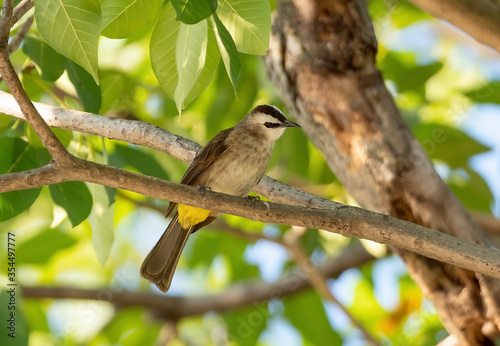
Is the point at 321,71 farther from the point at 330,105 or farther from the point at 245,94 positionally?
the point at 245,94

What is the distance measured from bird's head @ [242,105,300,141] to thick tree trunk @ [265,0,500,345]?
368mm

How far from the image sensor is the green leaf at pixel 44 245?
4.43m

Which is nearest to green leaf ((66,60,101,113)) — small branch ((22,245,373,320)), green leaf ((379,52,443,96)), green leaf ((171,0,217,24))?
green leaf ((171,0,217,24))

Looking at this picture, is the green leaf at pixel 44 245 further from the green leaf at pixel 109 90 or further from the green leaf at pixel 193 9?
the green leaf at pixel 193 9

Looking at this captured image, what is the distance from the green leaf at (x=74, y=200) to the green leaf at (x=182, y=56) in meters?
0.74

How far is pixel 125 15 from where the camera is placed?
79.8 inches

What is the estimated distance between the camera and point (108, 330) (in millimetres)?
5340

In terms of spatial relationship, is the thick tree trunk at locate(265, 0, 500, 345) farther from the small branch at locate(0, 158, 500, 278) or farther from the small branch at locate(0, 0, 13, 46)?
the small branch at locate(0, 0, 13, 46)

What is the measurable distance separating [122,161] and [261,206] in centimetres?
137

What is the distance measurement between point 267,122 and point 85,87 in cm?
134

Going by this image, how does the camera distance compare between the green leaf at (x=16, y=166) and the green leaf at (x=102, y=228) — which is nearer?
the green leaf at (x=16, y=166)

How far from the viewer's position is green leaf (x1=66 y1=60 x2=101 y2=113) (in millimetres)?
2652

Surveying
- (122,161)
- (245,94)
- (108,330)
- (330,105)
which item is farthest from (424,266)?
(108,330)

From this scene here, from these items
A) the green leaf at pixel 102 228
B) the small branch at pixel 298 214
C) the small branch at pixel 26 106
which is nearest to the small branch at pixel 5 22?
the small branch at pixel 26 106
